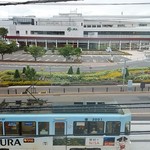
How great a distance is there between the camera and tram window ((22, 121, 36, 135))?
9117mm

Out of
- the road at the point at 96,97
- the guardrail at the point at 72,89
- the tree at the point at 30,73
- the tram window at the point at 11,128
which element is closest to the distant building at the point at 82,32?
the tree at the point at 30,73

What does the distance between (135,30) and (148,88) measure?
132 feet

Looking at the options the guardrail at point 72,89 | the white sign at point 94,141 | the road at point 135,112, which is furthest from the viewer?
the guardrail at point 72,89

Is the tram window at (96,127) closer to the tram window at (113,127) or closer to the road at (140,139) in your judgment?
the tram window at (113,127)

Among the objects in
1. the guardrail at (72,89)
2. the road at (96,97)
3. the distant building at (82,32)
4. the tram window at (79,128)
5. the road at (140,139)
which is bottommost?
the road at (140,139)

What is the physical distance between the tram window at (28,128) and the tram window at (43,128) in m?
0.23

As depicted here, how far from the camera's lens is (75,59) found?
39.4 meters

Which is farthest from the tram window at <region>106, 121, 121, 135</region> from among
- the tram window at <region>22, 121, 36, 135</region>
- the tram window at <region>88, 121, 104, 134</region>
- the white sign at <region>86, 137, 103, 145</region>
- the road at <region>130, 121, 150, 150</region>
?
the tram window at <region>22, 121, 36, 135</region>

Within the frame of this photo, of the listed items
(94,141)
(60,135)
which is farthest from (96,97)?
(60,135)

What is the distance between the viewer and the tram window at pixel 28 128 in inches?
359

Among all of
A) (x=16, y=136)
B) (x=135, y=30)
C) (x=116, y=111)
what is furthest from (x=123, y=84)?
(x=135, y=30)

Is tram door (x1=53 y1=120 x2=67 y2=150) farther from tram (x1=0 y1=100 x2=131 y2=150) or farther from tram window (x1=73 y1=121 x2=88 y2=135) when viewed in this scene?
tram window (x1=73 y1=121 x2=88 y2=135)

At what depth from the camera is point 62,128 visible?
918 centimetres

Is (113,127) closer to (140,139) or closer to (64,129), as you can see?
(64,129)
